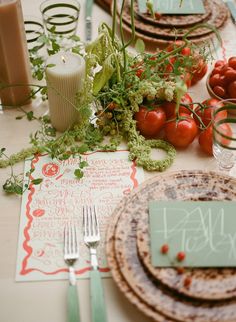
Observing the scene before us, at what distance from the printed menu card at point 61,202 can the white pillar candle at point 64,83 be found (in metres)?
0.11

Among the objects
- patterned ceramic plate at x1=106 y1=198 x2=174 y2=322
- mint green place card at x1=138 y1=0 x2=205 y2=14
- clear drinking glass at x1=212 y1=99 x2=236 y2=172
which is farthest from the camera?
mint green place card at x1=138 y1=0 x2=205 y2=14

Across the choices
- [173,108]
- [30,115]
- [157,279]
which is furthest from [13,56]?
[157,279]

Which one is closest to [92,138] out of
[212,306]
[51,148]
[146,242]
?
[51,148]

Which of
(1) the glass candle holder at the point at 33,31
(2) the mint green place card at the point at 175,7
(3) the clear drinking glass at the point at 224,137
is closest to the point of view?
(3) the clear drinking glass at the point at 224,137

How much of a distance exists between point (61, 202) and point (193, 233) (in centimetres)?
28

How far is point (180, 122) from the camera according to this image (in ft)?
3.27

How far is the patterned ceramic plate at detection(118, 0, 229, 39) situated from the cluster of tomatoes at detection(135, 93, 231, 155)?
0.97ft

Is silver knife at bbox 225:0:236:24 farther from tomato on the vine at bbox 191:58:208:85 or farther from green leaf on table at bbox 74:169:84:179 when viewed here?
green leaf on table at bbox 74:169:84:179

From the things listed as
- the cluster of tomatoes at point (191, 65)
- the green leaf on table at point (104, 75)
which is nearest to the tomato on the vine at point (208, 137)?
the cluster of tomatoes at point (191, 65)

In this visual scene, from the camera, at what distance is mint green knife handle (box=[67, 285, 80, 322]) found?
0.72 meters

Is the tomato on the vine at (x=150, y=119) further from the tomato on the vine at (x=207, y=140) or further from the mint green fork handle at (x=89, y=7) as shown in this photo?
the mint green fork handle at (x=89, y=7)

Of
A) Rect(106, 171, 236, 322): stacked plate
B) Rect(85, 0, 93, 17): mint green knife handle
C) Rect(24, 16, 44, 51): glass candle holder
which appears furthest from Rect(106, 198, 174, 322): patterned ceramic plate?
Rect(85, 0, 93, 17): mint green knife handle

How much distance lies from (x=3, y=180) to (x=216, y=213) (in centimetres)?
45

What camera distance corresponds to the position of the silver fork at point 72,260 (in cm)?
72
